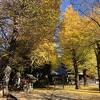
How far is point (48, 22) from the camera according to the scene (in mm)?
24422

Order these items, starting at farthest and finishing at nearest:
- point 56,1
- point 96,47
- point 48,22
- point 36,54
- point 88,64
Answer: point 88,64, point 96,47, point 36,54, point 56,1, point 48,22

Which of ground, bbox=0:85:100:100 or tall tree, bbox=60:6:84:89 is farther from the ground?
tall tree, bbox=60:6:84:89

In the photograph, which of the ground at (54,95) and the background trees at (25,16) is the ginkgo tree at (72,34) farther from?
the background trees at (25,16)

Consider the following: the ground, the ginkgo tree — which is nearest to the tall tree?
the ginkgo tree

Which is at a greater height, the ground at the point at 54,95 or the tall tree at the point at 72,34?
the tall tree at the point at 72,34

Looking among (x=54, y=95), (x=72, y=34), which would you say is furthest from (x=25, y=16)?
(x=72, y=34)

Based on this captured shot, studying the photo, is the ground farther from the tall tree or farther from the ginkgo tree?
the tall tree

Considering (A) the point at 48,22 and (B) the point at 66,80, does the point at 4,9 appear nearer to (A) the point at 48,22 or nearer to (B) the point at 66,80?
(A) the point at 48,22

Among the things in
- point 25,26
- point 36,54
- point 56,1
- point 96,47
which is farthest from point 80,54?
point 25,26

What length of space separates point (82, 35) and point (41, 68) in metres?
9.53

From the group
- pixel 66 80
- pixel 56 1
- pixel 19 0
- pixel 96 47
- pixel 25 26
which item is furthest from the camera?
pixel 66 80

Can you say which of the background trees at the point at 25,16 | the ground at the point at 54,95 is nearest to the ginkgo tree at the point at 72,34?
the ground at the point at 54,95

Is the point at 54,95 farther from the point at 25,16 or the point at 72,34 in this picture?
the point at 72,34

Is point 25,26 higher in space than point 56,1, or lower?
lower
